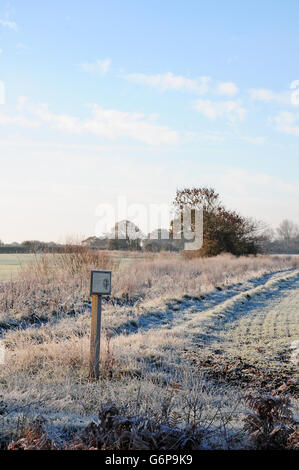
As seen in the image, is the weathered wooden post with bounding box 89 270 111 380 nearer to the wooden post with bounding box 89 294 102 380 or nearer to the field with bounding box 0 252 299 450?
the wooden post with bounding box 89 294 102 380

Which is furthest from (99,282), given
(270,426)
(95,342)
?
(270,426)

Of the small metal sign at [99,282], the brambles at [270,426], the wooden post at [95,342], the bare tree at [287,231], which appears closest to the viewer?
the brambles at [270,426]

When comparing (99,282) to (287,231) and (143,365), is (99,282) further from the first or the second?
(287,231)

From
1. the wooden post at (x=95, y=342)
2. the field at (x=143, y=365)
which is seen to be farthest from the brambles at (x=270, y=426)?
the wooden post at (x=95, y=342)

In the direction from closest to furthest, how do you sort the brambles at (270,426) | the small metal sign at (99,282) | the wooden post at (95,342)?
the brambles at (270,426) → the wooden post at (95,342) → the small metal sign at (99,282)

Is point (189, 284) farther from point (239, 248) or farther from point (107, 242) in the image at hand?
point (239, 248)

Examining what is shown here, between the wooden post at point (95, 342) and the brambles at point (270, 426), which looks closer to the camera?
the brambles at point (270, 426)

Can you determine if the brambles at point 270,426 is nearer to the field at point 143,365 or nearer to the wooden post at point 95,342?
the field at point 143,365

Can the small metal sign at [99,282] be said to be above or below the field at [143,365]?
above

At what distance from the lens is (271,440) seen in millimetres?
3500

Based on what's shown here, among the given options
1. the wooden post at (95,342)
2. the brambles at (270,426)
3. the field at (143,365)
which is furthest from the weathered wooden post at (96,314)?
the brambles at (270,426)

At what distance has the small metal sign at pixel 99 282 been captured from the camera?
576 cm

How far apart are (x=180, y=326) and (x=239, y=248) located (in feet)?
79.9
